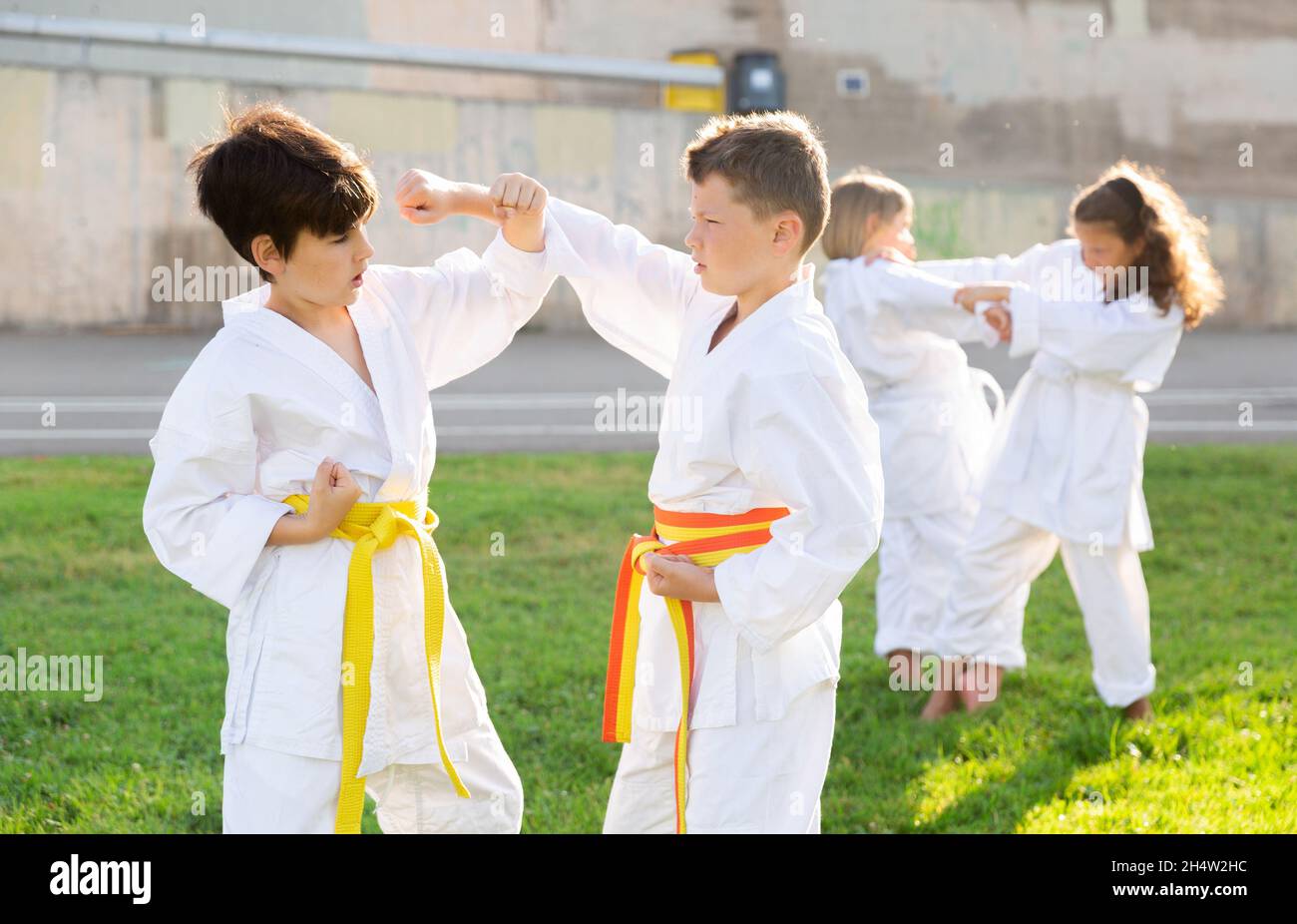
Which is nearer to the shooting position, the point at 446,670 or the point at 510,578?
the point at 446,670

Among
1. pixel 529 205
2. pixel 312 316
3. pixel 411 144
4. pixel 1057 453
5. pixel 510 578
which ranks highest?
pixel 411 144

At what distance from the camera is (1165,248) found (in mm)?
5012

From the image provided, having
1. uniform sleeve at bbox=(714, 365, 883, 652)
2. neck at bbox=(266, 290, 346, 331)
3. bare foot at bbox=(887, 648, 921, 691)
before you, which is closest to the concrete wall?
bare foot at bbox=(887, 648, 921, 691)

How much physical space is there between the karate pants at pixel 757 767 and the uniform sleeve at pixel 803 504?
0.16 metres

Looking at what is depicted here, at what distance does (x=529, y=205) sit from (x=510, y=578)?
12.5ft

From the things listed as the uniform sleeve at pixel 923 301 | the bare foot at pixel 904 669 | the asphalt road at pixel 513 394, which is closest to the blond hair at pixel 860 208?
the uniform sleeve at pixel 923 301

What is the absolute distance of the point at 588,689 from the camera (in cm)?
547

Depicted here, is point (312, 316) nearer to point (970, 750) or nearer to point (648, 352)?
point (648, 352)

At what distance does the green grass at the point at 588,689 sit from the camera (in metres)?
4.40

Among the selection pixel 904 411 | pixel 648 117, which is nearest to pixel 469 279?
pixel 904 411

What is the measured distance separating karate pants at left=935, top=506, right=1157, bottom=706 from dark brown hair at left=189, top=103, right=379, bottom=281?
10.3 ft

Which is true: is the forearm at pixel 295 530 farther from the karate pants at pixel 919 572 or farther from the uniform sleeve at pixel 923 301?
the karate pants at pixel 919 572

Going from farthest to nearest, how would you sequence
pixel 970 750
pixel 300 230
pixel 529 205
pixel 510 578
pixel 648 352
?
pixel 510 578 → pixel 970 750 → pixel 648 352 → pixel 529 205 → pixel 300 230
